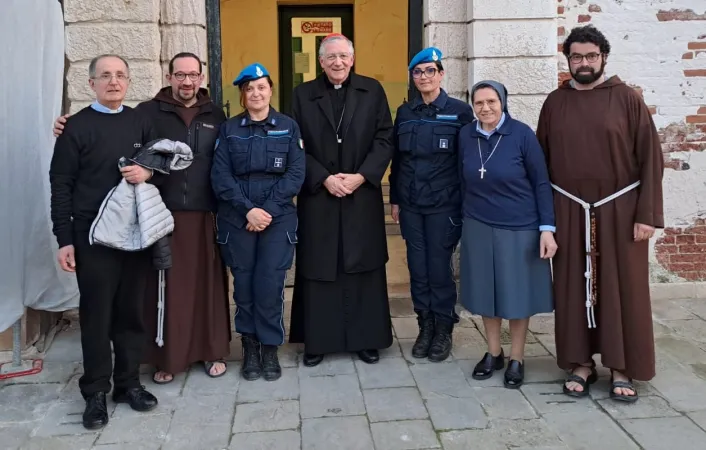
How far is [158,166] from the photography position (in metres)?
3.48

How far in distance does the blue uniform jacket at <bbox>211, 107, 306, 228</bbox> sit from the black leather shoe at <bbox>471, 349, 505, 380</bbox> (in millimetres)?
1427

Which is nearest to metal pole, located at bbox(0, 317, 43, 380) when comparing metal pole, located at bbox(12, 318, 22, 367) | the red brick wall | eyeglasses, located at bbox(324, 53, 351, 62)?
metal pole, located at bbox(12, 318, 22, 367)

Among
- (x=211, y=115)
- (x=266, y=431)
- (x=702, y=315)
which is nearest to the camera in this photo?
(x=266, y=431)

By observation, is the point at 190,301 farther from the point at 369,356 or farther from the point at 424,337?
the point at 424,337

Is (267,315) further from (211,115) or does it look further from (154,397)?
(211,115)

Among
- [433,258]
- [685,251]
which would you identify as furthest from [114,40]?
[685,251]

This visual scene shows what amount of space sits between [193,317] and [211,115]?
117 centimetres

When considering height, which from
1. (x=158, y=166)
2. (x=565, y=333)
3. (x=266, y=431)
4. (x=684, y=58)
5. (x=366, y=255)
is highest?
(x=684, y=58)

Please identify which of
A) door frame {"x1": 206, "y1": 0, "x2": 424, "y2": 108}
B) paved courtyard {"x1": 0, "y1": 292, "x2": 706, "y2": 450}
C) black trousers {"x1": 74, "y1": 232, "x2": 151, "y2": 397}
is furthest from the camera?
door frame {"x1": 206, "y1": 0, "x2": 424, "y2": 108}

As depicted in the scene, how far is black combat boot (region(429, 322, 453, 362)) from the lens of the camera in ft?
14.0

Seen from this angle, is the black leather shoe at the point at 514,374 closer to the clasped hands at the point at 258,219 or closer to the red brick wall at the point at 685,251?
the clasped hands at the point at 258,219

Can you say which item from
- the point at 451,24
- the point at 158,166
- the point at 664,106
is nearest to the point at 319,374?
the point at 158,166

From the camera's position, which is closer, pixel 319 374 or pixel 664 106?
pixel 319 374

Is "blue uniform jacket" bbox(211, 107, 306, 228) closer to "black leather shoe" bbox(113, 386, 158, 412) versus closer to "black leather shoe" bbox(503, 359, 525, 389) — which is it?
"black leather shoe" bbox(113, 386, 158, 412)
